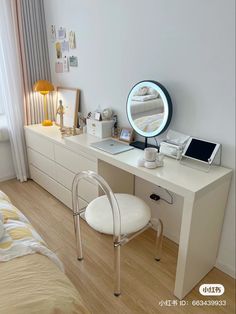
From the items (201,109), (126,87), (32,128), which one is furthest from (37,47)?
(201,109)

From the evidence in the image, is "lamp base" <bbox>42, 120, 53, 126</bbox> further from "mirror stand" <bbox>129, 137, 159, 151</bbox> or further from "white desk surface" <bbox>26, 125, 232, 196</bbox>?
"mirror stand" <bbox>129, 137, 159, 151</bbox>

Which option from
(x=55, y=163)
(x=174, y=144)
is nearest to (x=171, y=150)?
(x=174, y=144)

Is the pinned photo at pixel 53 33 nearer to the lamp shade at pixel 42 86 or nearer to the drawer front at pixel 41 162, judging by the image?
the lamp shade at pixel 42 86

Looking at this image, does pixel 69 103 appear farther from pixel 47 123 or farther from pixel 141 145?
pixel 141 145

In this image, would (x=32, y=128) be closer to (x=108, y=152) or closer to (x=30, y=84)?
(x=30, y=84)

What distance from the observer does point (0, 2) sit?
2.43 m

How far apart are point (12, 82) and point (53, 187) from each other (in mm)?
1229

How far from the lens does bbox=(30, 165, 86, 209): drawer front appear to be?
2.41 meters

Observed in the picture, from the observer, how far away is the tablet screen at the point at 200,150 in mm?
1539

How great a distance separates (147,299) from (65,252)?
0.72 m

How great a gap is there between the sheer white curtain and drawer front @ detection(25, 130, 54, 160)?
142mm

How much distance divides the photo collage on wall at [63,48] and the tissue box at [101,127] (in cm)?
73

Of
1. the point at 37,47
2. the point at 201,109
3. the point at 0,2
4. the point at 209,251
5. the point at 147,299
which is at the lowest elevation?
the point at 147,299

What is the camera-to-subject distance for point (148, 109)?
185 cm
